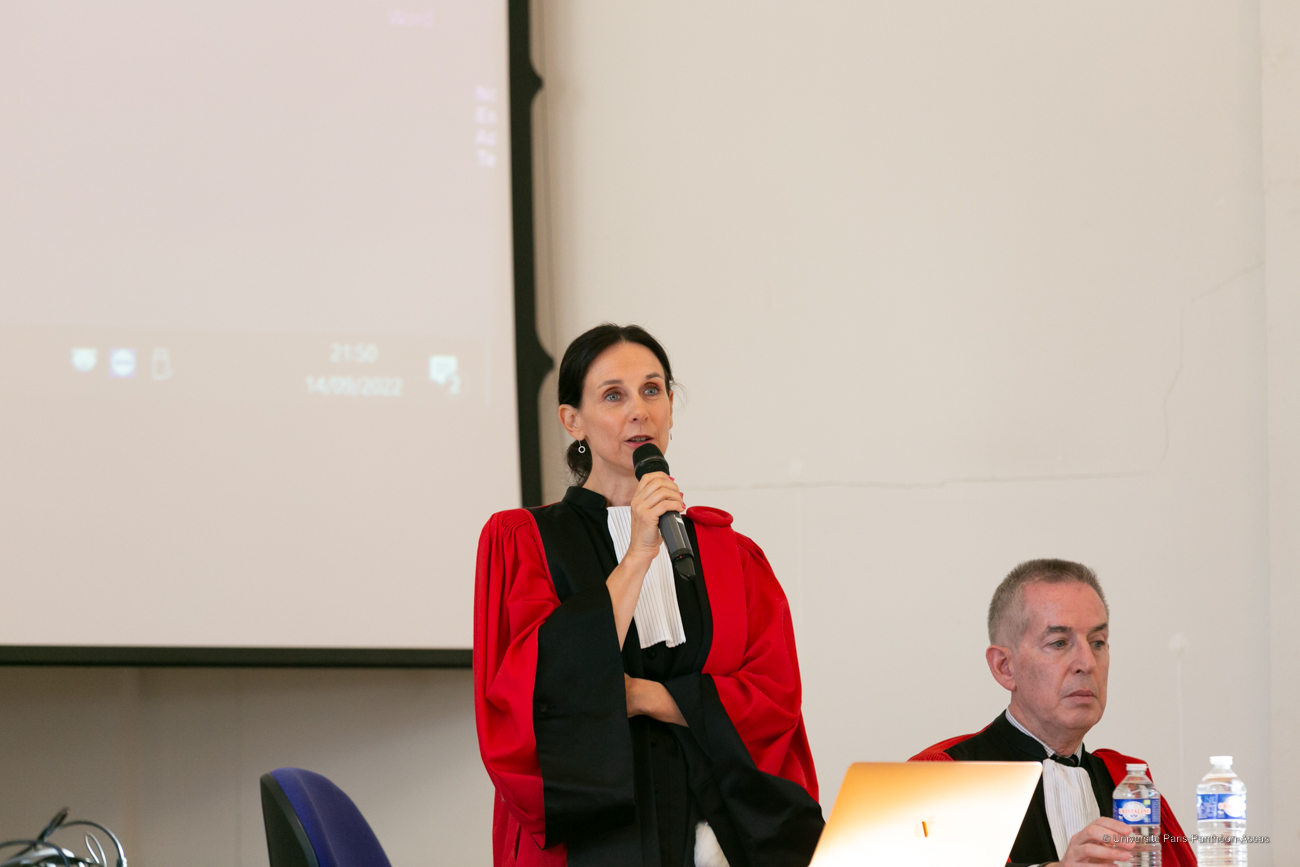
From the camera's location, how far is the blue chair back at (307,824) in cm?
165

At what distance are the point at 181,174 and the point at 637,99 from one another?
1242 millimetres

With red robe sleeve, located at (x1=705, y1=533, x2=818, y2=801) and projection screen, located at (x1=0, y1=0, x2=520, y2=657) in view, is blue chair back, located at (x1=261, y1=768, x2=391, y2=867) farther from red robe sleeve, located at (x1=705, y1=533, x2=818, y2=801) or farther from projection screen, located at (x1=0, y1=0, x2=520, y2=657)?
projection screen, located at (x1=0, y1=0, x2=520, y2=657)

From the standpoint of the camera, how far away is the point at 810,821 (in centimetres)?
183

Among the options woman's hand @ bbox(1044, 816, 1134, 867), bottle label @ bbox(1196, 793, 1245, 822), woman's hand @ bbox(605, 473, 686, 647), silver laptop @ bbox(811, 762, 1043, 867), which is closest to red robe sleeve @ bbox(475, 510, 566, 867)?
woman's hand @ bbox(605, 473, 686, 647)

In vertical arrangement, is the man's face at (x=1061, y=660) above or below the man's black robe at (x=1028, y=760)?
above

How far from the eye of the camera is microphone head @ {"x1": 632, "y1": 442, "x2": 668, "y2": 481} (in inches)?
72.4

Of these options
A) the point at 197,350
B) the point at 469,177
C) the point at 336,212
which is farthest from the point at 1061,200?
the point at 197,350

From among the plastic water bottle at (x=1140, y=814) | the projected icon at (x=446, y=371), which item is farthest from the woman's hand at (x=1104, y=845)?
the projected icon at (x=446, y=371)

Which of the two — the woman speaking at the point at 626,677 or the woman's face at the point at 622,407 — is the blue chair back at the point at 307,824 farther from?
the woman's face at the point at 622,407

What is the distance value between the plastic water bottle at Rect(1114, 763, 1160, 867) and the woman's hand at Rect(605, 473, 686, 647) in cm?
73

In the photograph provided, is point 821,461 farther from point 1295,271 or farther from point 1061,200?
point 1295,271

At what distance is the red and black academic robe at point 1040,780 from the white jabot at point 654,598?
487mm

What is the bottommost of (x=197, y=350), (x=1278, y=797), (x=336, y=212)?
(x=1278, y=797)

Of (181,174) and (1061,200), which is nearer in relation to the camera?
(181,174)
